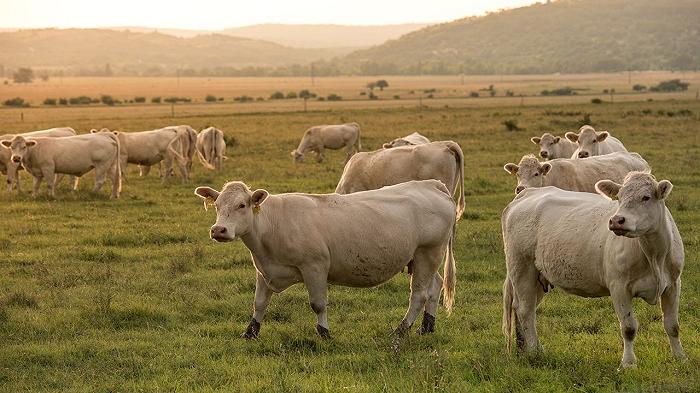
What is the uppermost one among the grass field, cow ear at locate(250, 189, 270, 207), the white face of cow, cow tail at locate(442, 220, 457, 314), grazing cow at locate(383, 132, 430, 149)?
the white face of cow

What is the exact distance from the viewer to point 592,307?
1033 cm

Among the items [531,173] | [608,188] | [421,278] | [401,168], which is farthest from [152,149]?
[608,188]

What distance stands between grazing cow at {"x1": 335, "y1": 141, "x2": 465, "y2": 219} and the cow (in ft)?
33.5

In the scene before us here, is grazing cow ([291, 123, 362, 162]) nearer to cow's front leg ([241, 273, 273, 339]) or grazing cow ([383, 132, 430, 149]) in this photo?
grazing cow ([383, 132, 430, 149])

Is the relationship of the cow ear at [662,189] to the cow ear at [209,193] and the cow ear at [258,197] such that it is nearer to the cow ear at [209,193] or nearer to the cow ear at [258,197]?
the cow ear at [258,197]

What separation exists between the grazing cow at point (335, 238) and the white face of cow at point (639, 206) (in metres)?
2.74

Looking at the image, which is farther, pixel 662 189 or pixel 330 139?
pixel 330 139

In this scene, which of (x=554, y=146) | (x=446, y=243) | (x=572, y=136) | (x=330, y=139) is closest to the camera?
(x=446, y=243)

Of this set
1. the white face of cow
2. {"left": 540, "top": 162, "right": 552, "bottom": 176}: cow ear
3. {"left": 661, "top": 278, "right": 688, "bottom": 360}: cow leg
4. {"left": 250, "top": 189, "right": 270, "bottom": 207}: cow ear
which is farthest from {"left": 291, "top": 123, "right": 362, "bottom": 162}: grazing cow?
the white face of cow

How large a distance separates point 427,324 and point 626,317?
2723mm

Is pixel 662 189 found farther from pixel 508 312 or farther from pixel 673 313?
pixel 508 312

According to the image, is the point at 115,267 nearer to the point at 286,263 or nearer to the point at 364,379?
the point at 286,263

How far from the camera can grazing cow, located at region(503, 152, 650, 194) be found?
43.8 ft

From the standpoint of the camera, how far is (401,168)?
1481 centimetres
